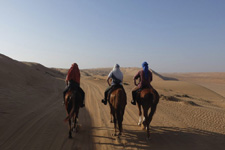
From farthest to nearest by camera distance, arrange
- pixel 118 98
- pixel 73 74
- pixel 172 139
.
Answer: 1. pixel 73 74
2. pixel 172 139
3. pixel 118 98

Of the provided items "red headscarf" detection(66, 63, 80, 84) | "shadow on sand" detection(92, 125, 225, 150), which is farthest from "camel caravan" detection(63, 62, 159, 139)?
"shadow on sand" detection(92, 125, 225, 150)

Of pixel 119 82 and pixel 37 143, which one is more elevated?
pixel 119 82

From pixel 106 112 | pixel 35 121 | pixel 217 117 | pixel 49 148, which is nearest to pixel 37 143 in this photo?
pixel 49 148

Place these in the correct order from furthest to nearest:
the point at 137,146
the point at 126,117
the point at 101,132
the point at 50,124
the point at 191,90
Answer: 1. the point at 191,90
2. the point at 126,117
3. the point at 50,124
4. the point at 101,132
5. the point at 137,146

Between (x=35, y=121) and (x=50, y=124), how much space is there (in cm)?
92

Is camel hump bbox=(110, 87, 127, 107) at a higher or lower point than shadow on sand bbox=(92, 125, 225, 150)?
higher

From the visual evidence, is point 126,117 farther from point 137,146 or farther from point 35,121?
point 35,121

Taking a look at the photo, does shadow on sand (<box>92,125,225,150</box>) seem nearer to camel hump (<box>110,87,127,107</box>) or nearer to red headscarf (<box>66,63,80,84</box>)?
camel hump (<box>110,87,127,107</box>)

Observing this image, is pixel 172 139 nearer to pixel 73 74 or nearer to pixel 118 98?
pixel 118 98

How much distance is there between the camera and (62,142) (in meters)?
5.63

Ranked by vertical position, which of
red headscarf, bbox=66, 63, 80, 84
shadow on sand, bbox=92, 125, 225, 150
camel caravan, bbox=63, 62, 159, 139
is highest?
red headscarf, bbox=66, 63, 80, 84

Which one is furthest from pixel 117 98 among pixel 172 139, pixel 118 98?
pixel 172 139

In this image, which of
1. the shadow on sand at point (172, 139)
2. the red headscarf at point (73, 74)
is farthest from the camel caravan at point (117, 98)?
the shadow on sand at point (172, 139)

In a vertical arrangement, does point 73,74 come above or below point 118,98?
above
